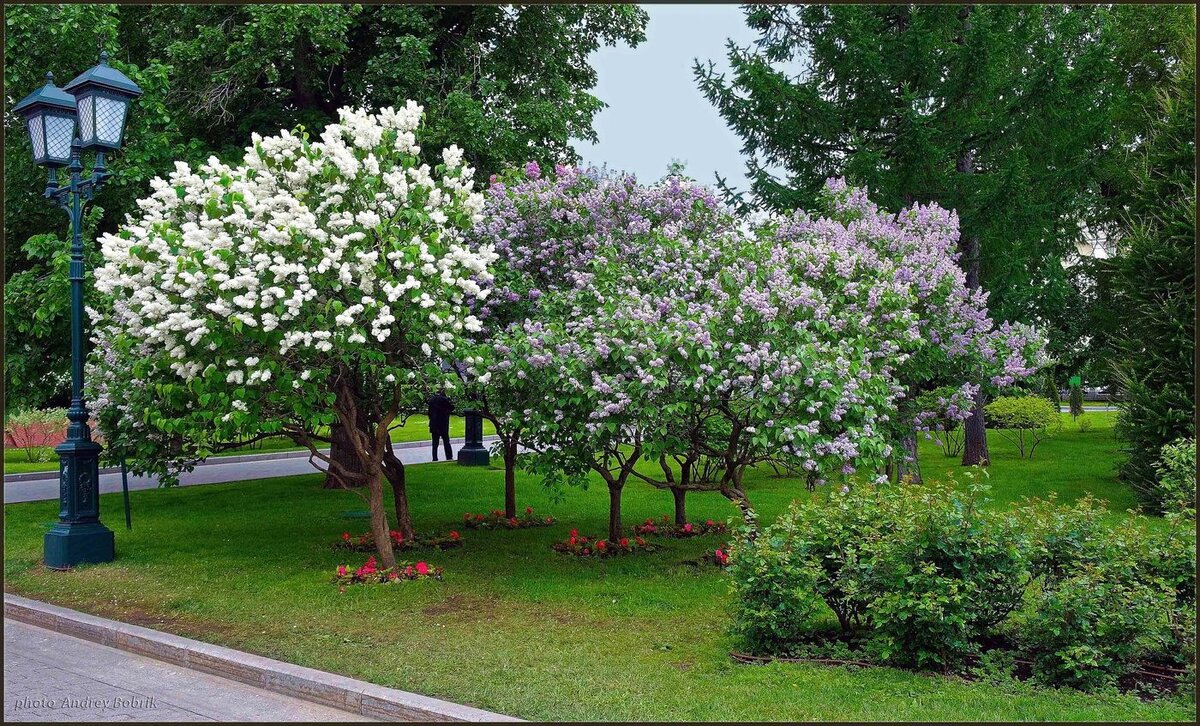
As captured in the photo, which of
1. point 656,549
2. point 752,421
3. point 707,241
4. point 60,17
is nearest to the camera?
point 752,421

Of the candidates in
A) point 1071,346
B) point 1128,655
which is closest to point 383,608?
point 1128,655

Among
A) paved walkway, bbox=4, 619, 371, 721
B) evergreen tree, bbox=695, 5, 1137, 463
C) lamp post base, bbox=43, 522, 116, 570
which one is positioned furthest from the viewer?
evergreen tree, bbox=695, 5, 1137, 463

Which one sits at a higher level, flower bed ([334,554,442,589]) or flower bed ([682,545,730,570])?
flower bed ([334,554,442,589])

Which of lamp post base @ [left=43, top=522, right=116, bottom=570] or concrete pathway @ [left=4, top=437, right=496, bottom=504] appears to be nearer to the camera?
lamp post base @ [left=43, top=522, right=116, bottom=570]

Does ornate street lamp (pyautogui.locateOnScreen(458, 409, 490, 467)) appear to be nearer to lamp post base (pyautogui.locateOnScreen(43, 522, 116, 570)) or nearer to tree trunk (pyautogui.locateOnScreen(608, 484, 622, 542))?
tree trunk (pyautogui.locateOnScreen(608, 484, 622, 542))

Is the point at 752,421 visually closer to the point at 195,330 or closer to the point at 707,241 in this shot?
the point at 707,241

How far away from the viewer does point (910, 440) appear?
1531 centimetres

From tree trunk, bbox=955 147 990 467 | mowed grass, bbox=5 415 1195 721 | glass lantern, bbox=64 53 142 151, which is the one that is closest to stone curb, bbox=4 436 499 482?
mowed grass, bbox=5 415 1195 721

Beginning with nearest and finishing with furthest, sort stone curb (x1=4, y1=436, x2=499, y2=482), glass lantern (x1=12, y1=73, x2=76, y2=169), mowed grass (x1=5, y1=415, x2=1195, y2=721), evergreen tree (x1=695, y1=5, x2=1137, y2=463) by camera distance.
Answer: mowed grass (x1=5, y1=415, x2=1195, y2=721), glass lantern (x1=12, y1=73, x2=76, y2=169), evergreen tree (x1=695, y1=5, x2=1137, y2=463), stone curb (x1=4, y1=436, x2=499, y2=482)

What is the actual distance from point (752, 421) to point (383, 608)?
3.81 meters

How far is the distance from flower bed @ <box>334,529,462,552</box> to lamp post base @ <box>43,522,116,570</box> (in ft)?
8.56

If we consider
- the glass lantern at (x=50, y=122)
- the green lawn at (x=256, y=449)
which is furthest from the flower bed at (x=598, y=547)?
the green lawn at (x=256, y=449)

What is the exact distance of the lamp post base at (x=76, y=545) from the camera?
34.4 feet

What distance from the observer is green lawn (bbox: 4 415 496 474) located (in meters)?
22.5
